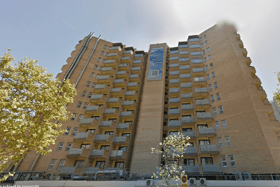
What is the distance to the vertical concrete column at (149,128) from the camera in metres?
28.6

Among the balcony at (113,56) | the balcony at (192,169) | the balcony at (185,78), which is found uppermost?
the balcony at (113,56)

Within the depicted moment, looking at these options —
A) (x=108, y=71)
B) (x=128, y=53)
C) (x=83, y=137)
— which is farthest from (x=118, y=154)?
(x=128, y=53)

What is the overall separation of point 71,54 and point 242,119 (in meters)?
46.6

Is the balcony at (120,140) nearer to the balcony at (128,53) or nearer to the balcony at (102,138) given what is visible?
the balcony at (102,138)

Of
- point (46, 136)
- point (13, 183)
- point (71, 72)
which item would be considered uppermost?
point (71, 72)

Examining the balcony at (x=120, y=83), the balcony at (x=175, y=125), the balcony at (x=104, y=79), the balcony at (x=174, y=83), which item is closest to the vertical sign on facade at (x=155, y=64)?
the balcony at (x=174, y=83)

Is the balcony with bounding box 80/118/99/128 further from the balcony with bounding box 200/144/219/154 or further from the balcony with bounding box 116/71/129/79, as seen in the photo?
the balcony with bounding box 200/144/219/154

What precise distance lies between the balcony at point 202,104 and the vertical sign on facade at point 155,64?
12.2 metres

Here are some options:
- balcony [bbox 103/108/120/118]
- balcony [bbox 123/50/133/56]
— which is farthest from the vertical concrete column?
balcony [bbox 123/50/133/56]

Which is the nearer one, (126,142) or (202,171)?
(202,171)

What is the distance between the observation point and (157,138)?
31047 mm

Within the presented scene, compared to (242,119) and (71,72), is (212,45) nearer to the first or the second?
(242,119)

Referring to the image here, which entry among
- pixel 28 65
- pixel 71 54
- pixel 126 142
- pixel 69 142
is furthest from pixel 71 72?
pixel 28 65

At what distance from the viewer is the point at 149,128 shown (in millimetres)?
32750
